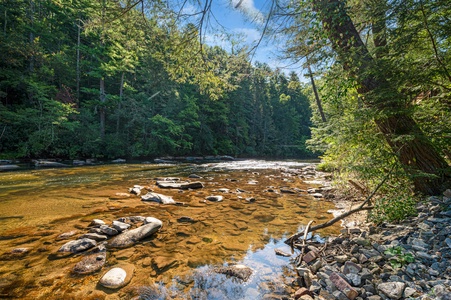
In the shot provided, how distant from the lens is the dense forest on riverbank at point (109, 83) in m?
4.84

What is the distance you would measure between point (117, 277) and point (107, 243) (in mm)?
1008

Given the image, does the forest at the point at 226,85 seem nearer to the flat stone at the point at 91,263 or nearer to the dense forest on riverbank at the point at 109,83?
the dense forest on riverbank at the point at 109,83

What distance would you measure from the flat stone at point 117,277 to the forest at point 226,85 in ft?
11.8

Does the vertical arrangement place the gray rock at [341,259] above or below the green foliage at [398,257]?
below

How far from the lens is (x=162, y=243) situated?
11.3 feet

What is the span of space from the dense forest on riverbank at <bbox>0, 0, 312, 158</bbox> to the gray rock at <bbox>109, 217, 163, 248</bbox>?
3483 mm

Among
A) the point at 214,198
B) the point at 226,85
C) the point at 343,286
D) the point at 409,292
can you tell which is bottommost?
the point at 214,198

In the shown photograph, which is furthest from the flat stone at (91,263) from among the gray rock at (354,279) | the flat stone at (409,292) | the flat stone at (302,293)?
the flat stone at (409,292)

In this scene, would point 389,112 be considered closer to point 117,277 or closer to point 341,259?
point 341,259

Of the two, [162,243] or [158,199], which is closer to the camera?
[162,243]

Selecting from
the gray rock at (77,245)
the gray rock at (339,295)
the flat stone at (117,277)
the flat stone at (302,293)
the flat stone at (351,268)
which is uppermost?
the flat stone at (351,268)

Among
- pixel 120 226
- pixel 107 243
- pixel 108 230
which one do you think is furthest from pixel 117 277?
pixel 120 226

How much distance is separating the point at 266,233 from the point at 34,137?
17.3 m

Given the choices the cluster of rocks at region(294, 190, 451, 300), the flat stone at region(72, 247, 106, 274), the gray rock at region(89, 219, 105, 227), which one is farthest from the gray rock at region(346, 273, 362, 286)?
the gray rock at region(89, 219, 105, 227)
